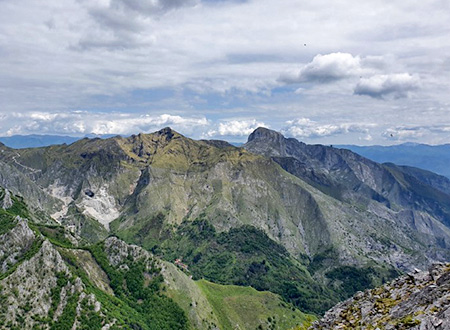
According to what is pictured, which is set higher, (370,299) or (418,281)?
(418,281)

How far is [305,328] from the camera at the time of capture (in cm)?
6238

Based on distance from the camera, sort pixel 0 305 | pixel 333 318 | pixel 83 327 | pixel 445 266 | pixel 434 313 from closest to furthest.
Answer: pixel 434 313 < pixel 445 266 < pixel 333 318 < pixel 0 305 < pixel 83 327

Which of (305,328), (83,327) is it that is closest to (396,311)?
(305,328)

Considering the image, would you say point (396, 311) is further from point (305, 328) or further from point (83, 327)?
point (83, 327)

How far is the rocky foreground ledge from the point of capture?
39344 mm

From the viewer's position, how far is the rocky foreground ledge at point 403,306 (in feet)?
129

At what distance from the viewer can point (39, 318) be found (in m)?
194

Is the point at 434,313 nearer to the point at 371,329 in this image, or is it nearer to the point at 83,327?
the point at 371,329

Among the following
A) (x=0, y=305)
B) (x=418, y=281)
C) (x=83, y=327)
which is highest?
(x=418, y=281)

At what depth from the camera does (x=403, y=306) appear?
156ft

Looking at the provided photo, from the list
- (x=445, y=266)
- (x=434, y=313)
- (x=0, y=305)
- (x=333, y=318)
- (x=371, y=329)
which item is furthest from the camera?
(x=0, y=305)

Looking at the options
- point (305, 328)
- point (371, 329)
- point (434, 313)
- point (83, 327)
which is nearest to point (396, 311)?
point (371, 329)

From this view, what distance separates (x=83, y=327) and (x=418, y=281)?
192m

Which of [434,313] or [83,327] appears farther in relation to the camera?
[83,327]
